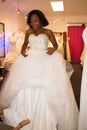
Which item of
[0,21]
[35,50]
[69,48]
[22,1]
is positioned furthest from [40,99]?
[69,48]

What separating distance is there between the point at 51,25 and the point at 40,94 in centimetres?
575

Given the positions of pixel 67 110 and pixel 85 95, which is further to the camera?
pixel 67 110

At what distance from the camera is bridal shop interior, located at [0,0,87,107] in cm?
Answer: 468

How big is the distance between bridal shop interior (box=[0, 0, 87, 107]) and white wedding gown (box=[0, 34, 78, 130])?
39.6 inches

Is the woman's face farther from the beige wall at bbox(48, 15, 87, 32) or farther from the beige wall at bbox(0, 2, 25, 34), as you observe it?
the beige wall at bbox(48, 15, 87, 32)

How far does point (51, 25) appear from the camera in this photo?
7387 millimetres

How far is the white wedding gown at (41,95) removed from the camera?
6.31 feet

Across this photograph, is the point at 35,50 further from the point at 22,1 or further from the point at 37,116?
the point at 22,1

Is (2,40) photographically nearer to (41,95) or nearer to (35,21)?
(35,21)

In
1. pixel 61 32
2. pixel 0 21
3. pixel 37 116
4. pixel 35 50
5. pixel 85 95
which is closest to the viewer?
pixel 85 95

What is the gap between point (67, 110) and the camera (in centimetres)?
196

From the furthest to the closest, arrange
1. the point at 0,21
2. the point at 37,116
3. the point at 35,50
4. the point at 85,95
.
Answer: the point at 0,21 < the point at 35,50 < the point at 37,116 < the point at 85,95

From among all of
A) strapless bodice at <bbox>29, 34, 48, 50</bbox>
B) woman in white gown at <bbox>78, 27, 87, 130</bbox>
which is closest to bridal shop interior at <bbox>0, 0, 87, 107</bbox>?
strapless bodice at <bbox>29, 34, 48, 50</bbox>

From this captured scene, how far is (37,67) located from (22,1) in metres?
3.38
